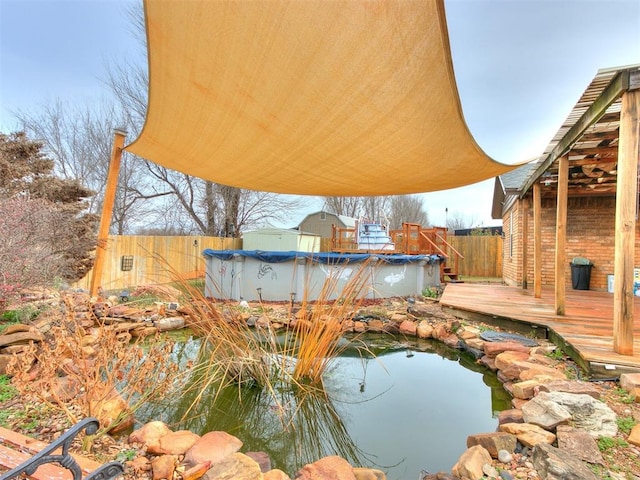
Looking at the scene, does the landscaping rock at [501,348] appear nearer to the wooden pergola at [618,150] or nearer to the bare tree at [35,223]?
the wooden pergola at [618,150]

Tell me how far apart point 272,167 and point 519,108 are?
455 cm

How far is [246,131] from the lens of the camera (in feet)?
9.04

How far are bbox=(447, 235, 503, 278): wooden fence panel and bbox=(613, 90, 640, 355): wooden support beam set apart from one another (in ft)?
38.2

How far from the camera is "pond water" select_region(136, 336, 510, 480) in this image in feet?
7.22

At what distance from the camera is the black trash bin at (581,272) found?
711 centimetres

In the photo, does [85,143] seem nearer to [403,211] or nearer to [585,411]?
[585,411]

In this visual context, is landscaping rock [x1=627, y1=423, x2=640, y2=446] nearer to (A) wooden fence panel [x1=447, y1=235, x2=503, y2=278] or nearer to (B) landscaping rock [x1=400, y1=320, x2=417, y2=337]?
(B) landscaping rock [x1=400, y1=320, x2=417, y2=337]

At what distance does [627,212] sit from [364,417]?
279 centimetres

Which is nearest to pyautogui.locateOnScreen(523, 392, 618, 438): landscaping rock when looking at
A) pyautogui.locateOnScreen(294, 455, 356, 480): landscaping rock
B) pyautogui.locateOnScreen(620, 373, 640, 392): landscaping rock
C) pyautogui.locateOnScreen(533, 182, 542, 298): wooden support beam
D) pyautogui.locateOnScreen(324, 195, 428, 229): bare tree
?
pyautogui.locateOnScreen(620, 373, 640, 392): landscaping rock

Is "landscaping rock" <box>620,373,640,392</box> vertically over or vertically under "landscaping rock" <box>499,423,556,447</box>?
over

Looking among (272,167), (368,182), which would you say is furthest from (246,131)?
(368,182)

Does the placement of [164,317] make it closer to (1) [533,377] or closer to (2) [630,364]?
(1) [533,377]

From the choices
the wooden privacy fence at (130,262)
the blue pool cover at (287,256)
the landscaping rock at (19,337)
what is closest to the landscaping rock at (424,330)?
the blue pool cover at (287,256)

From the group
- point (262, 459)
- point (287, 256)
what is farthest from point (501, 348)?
point (287, 256)
